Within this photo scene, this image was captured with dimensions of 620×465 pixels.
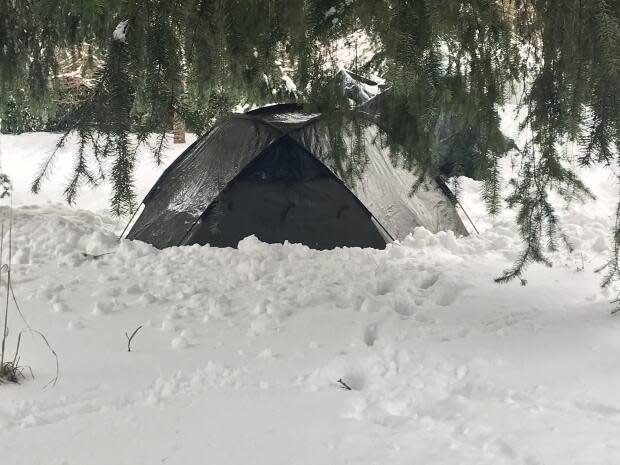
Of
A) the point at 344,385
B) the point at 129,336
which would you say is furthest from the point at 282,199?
the point at 344,385

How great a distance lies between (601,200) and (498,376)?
5664mm

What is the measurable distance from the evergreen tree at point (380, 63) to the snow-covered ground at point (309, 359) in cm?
59

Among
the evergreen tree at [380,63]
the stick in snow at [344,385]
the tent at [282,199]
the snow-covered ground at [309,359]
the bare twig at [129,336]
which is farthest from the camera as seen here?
the tent at [282,199]

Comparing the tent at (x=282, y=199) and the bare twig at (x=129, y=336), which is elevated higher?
the tent at (x=282, y=199)

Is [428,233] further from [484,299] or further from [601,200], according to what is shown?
[601,200]

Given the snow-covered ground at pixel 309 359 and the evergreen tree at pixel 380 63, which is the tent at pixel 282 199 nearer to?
the snow-covered ground at pixel 309 359

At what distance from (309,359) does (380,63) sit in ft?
5.52

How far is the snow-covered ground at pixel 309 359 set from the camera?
2127 millimetres

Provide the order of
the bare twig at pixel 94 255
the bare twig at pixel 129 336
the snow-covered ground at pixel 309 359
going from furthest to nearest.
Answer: the bare twig at pixel 94 255, the bare twig at pixel 129 336, the snow-covered ground at pixel 309 359

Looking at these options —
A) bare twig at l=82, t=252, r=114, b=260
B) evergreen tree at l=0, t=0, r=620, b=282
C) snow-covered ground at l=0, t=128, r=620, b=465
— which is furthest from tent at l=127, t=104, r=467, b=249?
evergreen tree at l=0, t=0, r=620, b=282

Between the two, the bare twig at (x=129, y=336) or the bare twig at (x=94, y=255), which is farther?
the bare twig at (x=94, y=255)

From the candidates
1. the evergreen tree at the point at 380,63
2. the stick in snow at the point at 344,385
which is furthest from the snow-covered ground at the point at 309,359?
the evergreen tree at the point at 380,63

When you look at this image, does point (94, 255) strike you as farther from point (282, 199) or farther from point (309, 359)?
point (309, 359)

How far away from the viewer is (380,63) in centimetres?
319
